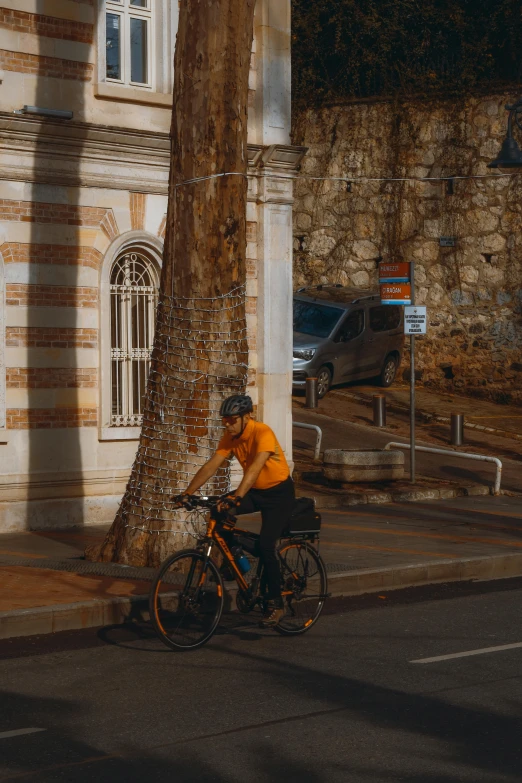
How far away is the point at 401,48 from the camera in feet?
96.5

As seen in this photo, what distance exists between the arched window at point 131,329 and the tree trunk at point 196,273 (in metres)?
4.05

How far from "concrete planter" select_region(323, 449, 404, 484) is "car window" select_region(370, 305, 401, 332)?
948 cm

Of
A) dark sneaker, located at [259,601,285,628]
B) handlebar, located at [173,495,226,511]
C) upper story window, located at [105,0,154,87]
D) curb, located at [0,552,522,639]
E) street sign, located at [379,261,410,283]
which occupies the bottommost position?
curb, located at [0,552,522,639]

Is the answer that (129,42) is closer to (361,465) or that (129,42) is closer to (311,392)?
(361,465)

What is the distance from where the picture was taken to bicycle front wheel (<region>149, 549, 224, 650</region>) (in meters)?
8.64

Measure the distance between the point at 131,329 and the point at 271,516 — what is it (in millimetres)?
7195

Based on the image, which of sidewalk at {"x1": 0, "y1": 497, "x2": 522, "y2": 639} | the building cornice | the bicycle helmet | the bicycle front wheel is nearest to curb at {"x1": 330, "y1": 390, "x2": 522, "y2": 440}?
sidewalk at {"x1": 0, "y1": 497, "x2": 522, "y2": 639}

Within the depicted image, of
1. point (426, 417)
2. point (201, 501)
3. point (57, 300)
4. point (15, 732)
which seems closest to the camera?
point (15, 732)

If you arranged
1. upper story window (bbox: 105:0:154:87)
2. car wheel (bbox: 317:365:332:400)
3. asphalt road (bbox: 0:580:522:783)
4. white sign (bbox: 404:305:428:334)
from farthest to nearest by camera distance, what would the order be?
car wheel (bbox: 317:365:332:400), white sign (bbox: 404:305:428:334), upper story window (bbox: 105:0:154:87), asphalt road (bbox: 0:580:522:783)

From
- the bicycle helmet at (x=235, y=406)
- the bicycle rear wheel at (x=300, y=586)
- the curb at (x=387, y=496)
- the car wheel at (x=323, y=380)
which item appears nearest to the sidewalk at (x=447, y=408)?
the car wheel at (x=323, y=380)

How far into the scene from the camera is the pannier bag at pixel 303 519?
30.2ft

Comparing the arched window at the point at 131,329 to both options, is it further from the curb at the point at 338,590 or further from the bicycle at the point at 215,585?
the bicycle at the point at 215,585

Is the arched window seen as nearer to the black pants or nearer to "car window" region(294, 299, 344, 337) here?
the black pants

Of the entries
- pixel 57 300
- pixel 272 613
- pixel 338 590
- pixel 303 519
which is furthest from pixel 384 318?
pixel 272 613
